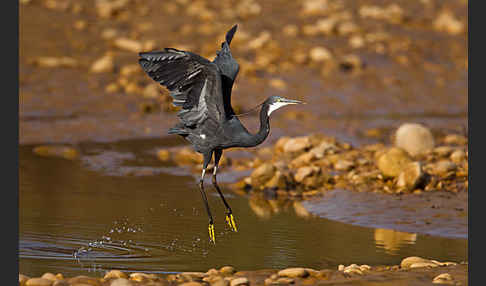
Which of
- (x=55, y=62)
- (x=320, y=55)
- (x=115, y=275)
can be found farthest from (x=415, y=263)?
(x=320, y=55)

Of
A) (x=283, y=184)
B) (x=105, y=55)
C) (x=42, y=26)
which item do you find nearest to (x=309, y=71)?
(x=105, y=55)

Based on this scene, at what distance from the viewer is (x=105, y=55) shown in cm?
2034

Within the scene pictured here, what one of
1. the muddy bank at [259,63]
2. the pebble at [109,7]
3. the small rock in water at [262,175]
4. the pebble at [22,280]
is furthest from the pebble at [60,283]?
the pebble at [109,7]

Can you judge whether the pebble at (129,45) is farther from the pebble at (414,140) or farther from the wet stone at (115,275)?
the wet stone at (115,275)

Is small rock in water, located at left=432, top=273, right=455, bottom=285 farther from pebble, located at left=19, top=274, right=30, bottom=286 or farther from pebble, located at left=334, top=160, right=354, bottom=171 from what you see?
pebble, located at left=334, top=160, right=354, bottom=171

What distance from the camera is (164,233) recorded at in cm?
998

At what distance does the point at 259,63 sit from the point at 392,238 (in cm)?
1063

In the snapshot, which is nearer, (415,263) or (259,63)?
(415,263)

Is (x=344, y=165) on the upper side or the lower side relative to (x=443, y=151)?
lower

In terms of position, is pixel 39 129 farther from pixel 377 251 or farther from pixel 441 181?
pixel 377 251

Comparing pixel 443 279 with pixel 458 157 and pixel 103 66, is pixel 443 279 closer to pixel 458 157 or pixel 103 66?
pixel 458 157

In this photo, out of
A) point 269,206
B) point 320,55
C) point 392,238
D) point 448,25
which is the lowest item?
point 392,238

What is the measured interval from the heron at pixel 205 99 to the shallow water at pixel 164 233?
0.79 meters

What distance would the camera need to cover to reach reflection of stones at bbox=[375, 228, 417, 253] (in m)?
9.80
